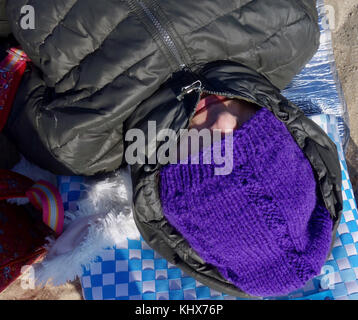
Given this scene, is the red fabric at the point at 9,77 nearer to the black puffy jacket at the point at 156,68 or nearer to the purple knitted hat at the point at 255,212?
the black puffy jacket at the point at 156,68

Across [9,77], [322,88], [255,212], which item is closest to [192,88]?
[255,212]

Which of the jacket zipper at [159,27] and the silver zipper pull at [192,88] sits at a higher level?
the jacket zipper at [159,27]

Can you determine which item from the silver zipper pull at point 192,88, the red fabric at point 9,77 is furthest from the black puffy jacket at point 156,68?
the red fabric at point 9,77

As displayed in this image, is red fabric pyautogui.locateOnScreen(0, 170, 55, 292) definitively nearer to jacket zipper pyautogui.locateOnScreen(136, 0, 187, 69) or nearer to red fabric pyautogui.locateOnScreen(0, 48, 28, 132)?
red fabric pyautogui.locateOnScreen(0, 48, 28, 132)

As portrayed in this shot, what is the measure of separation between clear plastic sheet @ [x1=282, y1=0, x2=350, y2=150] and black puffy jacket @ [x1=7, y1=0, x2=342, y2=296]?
44 centimetres

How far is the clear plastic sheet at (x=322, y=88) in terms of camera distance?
4.42 feet

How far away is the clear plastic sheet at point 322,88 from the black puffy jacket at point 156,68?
0.44 meters

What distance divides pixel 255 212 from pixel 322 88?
894 millimetres

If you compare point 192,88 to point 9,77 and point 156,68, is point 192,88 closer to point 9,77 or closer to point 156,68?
point 156,68

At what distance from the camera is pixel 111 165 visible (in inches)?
40.1

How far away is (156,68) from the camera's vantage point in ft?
2.77

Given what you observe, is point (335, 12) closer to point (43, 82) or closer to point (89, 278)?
point (43, 82)

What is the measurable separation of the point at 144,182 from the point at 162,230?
0.13m
